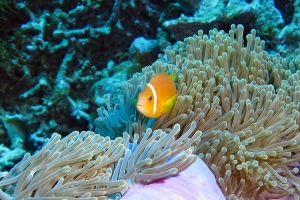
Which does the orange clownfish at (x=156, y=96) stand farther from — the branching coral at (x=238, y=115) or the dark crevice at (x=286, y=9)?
the dark crevice at (x=286, y=9)

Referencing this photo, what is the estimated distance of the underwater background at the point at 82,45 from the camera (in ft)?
12.2

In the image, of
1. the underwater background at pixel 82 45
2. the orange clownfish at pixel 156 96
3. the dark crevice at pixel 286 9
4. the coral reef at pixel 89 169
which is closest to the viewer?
the coral reef at pixel 89 169

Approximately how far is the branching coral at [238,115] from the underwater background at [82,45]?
3.71 ft

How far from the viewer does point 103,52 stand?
458 cm

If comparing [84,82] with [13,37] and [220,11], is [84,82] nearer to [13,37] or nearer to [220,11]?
[13,37]

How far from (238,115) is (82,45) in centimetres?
294

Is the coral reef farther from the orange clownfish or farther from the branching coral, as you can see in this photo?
the branching coral

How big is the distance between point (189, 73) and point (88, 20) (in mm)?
2674

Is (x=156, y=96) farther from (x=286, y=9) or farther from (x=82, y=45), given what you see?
(x=286, y=9)

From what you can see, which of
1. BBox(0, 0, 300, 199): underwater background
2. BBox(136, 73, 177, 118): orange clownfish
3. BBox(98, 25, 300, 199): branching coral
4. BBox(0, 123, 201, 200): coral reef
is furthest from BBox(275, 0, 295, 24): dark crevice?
BBox(0, 123, 201, 200): coral reef

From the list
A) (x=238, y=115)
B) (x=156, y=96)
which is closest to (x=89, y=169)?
(x=156, y=96)

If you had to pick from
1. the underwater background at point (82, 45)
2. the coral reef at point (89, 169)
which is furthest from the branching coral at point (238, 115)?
the underwater background at point (82, 45)

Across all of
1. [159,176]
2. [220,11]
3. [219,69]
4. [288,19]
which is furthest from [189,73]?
[288,19]

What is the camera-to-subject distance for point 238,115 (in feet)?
6.89
